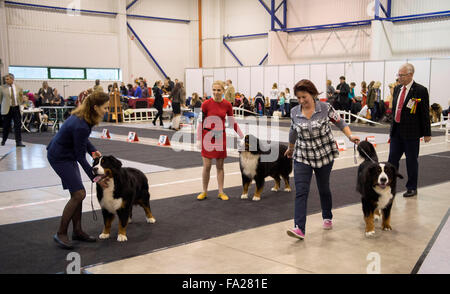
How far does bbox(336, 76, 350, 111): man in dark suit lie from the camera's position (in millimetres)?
17906

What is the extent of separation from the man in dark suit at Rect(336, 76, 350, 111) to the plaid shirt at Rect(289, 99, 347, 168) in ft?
47.0

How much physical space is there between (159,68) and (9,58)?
9.21 metres

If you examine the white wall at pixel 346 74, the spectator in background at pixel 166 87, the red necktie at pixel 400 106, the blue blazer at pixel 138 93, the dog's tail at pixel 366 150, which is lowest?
the dog's tail at pixel 366 150

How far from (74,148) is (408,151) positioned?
429 cm

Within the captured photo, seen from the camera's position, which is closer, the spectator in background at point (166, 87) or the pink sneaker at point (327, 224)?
the pink sneaker at point (327, 224)

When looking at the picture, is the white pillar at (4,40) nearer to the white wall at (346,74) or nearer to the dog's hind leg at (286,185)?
the white wall at (346,74)

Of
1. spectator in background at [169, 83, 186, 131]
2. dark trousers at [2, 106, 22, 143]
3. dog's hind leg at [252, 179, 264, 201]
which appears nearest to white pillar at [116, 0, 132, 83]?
spectator in background at [169, 83, 186, 131]

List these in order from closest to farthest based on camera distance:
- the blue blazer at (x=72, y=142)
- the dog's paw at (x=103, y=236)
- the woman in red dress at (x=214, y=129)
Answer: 1. the blue blazer at (x=72, y=142)
2. the dog's paw at (x=103, y=236)
3. the woman in red dress at (x=214, y=129)

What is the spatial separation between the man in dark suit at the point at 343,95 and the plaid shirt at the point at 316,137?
14316 millimetres

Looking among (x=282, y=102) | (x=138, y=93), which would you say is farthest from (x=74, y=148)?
(x=282, y=102)

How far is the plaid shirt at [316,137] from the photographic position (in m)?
4.19

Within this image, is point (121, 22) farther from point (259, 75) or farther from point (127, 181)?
point (127, 181)

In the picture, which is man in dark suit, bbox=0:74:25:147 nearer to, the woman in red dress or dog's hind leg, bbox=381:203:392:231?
the woman in red dress

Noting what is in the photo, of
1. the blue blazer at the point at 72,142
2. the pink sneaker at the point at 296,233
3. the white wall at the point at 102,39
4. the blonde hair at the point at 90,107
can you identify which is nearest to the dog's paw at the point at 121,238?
the blue blazer at the point at 72,142
